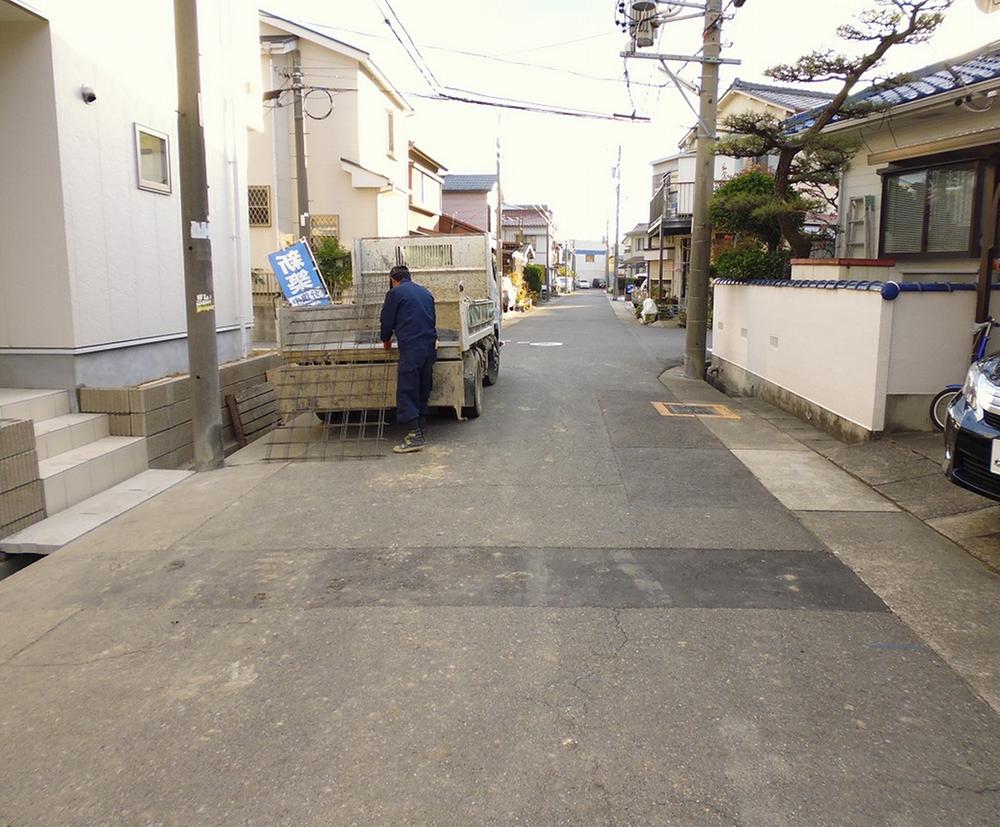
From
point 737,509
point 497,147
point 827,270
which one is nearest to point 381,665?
point 737,509

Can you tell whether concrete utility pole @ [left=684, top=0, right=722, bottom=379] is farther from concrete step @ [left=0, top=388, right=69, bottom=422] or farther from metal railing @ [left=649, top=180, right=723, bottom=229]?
metal railing @ [left=649, top=180, right=723, bottom=229]

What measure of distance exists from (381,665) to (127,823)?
52.5 inches

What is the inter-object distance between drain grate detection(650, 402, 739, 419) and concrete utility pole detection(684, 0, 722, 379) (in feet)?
11.3

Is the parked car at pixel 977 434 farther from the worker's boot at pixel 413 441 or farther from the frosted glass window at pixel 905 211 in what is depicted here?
the frosted glass window at pixel 905 211

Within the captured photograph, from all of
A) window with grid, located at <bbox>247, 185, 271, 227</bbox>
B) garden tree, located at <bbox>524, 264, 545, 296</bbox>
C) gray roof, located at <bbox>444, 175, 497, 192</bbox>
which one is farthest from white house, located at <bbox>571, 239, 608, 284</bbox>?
window with grid, located at <bbox>247, 185, 271, 227</bbox>

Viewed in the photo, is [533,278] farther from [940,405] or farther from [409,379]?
[940,405]

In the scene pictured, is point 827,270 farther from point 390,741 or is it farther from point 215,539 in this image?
point 390,741

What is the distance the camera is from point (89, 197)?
766cm

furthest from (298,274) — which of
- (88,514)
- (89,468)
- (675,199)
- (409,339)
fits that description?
(675,199)

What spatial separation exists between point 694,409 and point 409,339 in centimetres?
466

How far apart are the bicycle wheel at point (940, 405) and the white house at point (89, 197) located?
26.4 feet

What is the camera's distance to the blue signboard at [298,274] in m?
10.3

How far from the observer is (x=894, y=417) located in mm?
8188

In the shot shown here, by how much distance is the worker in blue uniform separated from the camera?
336 inches
